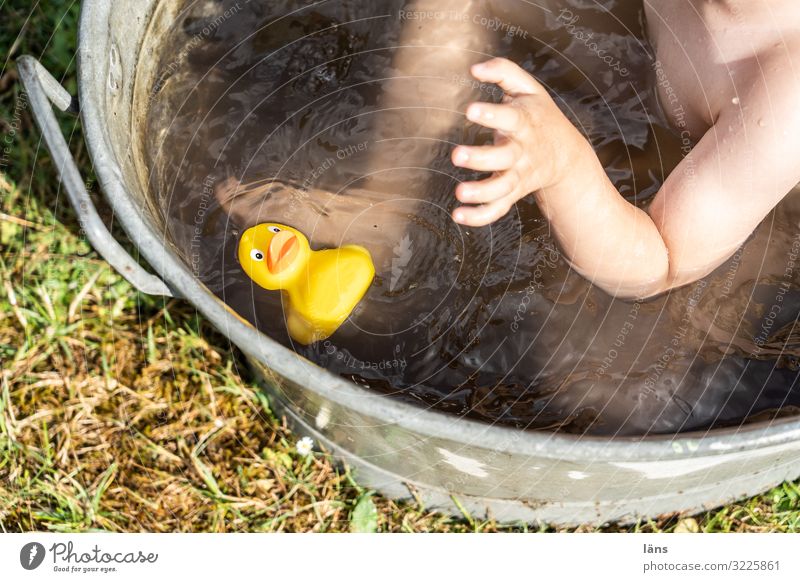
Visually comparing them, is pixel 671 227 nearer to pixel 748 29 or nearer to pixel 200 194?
pixel 748 29

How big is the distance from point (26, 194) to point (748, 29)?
92 cm

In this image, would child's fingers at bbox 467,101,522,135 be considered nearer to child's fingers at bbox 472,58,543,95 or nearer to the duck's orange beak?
child's fingers at bbox 472,58,543,95

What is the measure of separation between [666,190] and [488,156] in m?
0.31

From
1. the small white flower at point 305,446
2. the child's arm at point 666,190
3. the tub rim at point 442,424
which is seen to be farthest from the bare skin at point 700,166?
the small white flower at point 305,446

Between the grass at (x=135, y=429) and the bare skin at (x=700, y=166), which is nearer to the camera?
the bare skin at (x=700, y=166)

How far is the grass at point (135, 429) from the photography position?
91 centimetres

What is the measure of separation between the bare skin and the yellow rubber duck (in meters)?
0.16

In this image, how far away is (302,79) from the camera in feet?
3.37

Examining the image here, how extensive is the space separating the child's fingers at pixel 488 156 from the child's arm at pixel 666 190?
0.02 metres

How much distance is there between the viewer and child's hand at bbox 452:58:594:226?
25.7 inches

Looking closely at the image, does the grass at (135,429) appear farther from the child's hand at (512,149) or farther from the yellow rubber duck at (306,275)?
the child's hand at (512,149)
